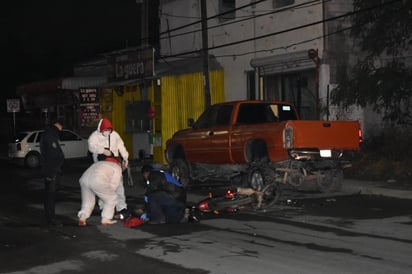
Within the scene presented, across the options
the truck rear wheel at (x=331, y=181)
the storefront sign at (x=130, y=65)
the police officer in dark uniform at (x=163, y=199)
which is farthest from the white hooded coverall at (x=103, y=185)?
the storefront sign at (x=130, y=65)

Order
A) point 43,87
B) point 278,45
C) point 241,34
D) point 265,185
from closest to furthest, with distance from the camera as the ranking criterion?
point 265,185 < point 278,45 < point 241,34 < point 43,87

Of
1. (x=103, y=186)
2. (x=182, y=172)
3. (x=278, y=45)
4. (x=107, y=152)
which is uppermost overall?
(x=278, y=45)

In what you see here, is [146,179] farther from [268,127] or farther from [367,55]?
[367,55]

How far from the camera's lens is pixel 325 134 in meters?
13.5

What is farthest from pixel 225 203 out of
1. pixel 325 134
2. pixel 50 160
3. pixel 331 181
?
pixel 331 181

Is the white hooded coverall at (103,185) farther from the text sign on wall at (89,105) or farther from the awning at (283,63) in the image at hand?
the text sign on wall at (89,105)

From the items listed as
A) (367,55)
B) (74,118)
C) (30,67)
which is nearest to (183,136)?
(367,55)

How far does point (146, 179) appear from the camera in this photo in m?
10.9

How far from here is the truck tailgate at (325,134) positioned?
42.8ft

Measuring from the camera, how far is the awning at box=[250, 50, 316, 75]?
20734 millimetres

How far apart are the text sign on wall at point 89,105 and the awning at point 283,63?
9.06m

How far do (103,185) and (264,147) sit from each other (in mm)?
4545

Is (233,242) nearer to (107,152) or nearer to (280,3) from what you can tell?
(107,152)

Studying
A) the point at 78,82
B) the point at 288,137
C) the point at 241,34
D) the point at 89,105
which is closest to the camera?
the point at 288,137
